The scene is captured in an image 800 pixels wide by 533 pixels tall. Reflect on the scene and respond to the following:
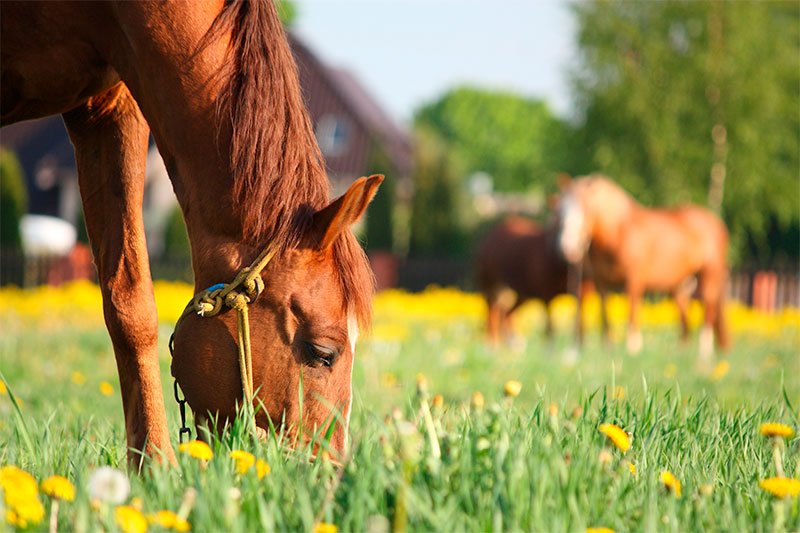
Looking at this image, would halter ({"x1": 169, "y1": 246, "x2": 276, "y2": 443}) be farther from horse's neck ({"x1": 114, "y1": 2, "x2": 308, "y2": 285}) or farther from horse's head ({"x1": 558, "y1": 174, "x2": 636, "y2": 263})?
horse's head ({"x1": 558, "y1": 174, "x2": 636, "y2": 263})

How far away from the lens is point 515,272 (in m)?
12.7

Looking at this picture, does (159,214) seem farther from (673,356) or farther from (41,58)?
(41,58)

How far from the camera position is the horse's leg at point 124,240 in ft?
9.29

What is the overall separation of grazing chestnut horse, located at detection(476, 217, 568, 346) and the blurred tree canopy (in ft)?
44.2

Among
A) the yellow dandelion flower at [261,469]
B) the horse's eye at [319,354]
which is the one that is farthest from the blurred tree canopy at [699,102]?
the yellow dandelion flower at [261,469]

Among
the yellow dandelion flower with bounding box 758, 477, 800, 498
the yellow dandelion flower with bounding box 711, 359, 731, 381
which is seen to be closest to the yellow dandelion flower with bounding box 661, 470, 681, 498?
the yellow dandelion flower with bounding box 758, 477, 800, 498

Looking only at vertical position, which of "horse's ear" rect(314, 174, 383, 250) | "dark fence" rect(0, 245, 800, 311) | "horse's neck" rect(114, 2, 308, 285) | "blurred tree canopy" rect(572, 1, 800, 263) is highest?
"blurred tree canopy" rect(572, 1, 800, 263)

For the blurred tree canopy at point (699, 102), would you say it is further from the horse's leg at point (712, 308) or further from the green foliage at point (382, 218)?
the horse's leg at point (712, 308)

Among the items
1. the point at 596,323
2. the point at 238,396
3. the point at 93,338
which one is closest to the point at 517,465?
the point at 238,396

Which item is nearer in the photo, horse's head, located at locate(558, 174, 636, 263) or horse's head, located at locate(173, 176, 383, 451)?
horse's head, located at locate(173, 176, 383, 451)

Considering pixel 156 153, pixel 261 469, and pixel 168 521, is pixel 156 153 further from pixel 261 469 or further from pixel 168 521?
pixel 168 521

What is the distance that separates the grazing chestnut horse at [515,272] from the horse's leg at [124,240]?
30.0ft

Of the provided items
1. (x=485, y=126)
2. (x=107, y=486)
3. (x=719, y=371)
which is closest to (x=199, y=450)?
(x=107, y=486)

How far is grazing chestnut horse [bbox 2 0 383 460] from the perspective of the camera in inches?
102
